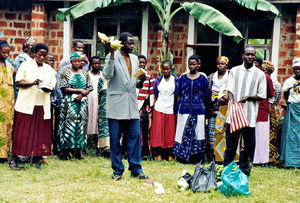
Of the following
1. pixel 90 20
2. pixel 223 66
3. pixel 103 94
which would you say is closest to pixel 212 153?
pixel 223 66

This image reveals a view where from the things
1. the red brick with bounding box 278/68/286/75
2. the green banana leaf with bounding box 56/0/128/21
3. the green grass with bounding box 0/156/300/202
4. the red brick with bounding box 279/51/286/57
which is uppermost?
the green banana leaf with bounding box 56/0/128/21

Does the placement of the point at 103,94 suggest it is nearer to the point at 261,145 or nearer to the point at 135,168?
the point at 135,168

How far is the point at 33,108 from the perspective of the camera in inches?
246

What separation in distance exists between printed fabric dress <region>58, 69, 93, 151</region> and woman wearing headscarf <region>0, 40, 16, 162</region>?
3.06ft

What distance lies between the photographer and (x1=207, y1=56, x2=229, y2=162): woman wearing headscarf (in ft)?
23.8

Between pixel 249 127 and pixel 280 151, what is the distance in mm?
1994

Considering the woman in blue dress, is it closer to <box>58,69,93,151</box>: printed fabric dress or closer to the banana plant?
the banana plant

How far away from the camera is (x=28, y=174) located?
6004 millimetres

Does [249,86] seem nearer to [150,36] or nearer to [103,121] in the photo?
[103,121]

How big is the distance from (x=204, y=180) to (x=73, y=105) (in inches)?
123

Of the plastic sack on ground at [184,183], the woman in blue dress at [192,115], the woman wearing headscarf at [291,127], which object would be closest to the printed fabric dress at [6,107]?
the woman in blue dress at [192,115]

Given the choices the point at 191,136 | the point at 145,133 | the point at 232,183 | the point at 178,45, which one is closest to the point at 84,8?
the point at 178,45

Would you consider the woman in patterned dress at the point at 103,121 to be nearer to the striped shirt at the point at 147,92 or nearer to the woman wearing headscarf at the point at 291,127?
the striped shirt at the point at 147,92

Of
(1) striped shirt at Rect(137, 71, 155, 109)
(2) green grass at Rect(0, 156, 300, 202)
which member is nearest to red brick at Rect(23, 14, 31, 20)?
(1) striped shirt at Rect(137, 71, 155, 109)
